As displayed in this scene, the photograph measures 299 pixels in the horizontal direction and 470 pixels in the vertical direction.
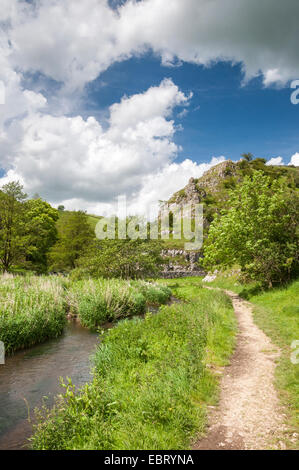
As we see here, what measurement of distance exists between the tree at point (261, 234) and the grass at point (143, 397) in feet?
37.5

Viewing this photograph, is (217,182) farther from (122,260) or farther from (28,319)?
(28,319)

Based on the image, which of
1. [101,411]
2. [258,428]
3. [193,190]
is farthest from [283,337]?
[193,190]

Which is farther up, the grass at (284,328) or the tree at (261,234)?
the tree at (261,234)

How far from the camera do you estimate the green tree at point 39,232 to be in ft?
131

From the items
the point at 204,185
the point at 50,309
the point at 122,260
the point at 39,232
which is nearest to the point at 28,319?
the point at 50,309

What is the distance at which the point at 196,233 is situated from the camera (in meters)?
83.0

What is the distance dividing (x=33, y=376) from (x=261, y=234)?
61.0 ft

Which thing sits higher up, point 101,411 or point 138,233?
point 138,233

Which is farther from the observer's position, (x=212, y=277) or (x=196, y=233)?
(x=196, y=233)

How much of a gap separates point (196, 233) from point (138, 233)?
46427mm

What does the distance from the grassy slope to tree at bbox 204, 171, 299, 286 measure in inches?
70.6

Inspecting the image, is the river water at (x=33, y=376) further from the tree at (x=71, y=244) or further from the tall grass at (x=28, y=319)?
the tree at (x=71, y=244)

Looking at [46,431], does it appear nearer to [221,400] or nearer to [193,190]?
[221,400]

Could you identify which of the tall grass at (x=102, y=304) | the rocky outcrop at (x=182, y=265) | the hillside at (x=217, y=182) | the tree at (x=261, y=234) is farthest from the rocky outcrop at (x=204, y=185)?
the tall grass at (x=102, y=304)
